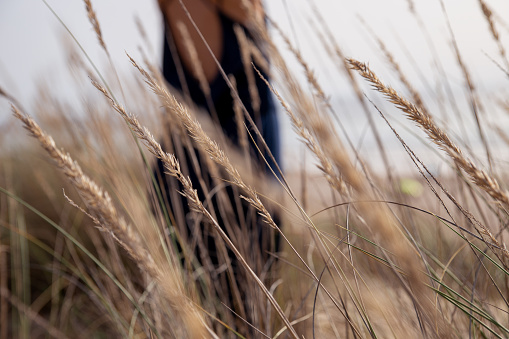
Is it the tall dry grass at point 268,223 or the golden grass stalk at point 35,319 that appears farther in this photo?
the golden grass stalk at point 35,319

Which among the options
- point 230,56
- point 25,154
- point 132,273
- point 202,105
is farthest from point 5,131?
point 230,56

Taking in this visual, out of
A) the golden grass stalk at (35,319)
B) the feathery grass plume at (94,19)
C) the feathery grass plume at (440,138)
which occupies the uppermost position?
the feathery grass plume at (94,19)

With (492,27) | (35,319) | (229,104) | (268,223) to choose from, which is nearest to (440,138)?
(268,223)

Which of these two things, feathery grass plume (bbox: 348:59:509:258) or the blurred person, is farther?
the blurred person

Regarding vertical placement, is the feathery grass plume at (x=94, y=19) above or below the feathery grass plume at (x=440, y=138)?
above

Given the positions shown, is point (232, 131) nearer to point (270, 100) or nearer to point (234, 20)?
point (270, 100)

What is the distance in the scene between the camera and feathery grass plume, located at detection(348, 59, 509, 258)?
324 mm

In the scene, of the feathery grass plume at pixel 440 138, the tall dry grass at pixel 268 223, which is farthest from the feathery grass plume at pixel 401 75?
the feathery grass plume at pixel 440 138

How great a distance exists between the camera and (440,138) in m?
0.39

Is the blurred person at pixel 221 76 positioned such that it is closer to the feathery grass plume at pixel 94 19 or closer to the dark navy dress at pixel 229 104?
the dark navy dress at pixel 229 104

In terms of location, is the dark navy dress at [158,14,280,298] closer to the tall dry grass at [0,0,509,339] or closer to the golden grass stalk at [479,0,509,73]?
the tall dry grass at [0,0,509,339]

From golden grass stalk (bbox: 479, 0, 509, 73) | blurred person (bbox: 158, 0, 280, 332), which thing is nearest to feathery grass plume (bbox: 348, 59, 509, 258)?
golden grass stalk (bbox: 479, 0, 509, 73)

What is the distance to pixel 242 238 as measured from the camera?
108 centimetres

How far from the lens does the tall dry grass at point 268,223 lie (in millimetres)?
418
